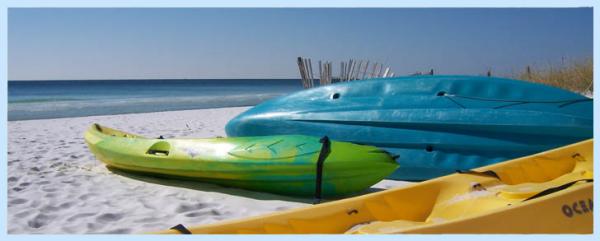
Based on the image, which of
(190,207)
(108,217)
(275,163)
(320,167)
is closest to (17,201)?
(108,217)

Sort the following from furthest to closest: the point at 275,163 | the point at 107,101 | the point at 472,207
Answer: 1. the point at 107,101
2. the point at 275,163
3. the point at 472,207

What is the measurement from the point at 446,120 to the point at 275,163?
149 centimetres

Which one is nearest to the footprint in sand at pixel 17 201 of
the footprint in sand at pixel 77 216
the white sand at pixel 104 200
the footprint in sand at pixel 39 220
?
the white sand at pixel 104 200

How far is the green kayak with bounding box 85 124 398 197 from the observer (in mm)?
3367

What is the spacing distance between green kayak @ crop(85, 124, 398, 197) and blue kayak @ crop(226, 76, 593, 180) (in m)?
0.83

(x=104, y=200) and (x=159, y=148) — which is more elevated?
(x=159, y=148)

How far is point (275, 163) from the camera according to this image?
3.49m

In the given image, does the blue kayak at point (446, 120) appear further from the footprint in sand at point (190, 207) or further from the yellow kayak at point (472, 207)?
the footprint in sand at point (190, 207)

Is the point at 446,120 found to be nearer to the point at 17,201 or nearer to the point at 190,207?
the point at 190,207

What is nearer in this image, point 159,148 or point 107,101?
point 159,148

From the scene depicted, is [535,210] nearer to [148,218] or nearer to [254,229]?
[254,229]

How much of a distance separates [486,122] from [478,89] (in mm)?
373

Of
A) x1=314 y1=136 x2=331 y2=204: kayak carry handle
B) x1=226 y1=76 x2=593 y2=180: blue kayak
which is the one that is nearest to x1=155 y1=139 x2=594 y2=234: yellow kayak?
x1=226 y1=76 x2=593 y2=180: blue kayak

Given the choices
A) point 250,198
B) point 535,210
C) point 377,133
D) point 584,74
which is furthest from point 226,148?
A: point 584,74
